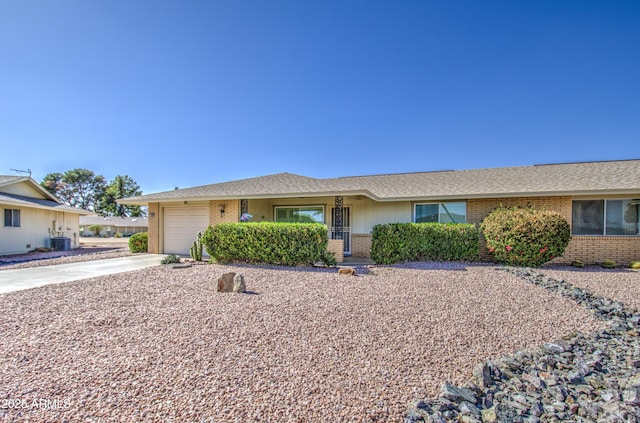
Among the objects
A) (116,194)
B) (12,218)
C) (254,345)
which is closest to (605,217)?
(254,345)

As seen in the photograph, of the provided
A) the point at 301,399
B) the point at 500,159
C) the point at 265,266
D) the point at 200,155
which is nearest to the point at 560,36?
the point at 500,159

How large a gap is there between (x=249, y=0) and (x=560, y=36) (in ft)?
29.8

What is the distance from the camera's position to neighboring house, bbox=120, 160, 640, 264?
9562mm

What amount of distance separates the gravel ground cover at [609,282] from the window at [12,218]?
21.4 m

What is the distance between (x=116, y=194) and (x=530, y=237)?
56.9m

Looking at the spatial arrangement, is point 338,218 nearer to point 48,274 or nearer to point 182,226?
point 182,226

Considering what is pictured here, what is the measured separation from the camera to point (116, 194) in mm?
48562

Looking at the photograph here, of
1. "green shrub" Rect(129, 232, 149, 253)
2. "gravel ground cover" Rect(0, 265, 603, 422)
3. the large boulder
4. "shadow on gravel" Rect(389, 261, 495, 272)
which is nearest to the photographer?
"gravel ground cover" Rect(0, 265, 603, 422)

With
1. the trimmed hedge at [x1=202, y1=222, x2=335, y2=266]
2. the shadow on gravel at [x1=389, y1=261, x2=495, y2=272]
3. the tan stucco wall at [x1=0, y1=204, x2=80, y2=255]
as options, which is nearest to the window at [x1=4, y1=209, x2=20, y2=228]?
the tan stucco wall at [x1=0, y1=204, x2=80, y2=255]

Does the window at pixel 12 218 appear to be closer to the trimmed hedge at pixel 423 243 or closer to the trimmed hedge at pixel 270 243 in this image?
the trimmed hedge at pixel 270 243

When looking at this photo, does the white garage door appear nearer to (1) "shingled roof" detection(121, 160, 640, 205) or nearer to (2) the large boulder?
(1) "shingled roof" detection(121, 160, 640, 205)

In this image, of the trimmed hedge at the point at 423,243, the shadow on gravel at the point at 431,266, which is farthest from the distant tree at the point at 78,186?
the shadow on gravel at the point at 431,266

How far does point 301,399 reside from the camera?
7.50 feet

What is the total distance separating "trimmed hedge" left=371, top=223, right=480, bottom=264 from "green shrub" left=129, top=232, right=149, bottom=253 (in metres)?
10.5
